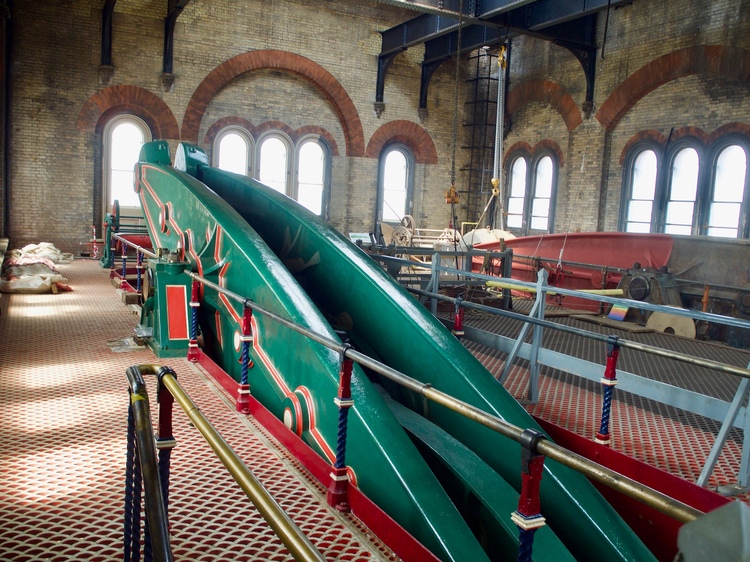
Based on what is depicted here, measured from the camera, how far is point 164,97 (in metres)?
13.3

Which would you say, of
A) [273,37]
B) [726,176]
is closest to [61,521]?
[726,176]

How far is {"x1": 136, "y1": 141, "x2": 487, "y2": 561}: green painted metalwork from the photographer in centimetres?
242

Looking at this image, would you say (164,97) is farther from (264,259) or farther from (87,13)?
(264,259)

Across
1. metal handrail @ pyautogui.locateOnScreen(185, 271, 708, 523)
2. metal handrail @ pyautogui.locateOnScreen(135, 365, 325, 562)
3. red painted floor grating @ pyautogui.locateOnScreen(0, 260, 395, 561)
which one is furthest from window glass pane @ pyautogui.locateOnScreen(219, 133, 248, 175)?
metal handrail @ pyautogui.locateOnScreen(135, 365, 325, 562)

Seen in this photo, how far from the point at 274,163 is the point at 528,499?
14008mm

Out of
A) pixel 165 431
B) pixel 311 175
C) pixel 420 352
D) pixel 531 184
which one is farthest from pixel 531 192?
pixel 165 431

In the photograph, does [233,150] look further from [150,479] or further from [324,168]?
[150,479]

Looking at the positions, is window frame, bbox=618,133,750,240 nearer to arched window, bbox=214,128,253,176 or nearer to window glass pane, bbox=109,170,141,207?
arched window, bbox=214,128,253,176

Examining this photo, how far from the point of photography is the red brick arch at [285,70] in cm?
1359

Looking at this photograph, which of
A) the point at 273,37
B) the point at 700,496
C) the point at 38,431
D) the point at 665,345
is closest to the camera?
the point at 700,496

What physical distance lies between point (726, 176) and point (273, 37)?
949 centimetres

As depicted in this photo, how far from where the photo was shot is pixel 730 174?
11.1 m

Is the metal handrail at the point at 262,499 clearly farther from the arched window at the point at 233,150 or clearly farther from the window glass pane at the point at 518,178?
the window glass pane at the point at 518,178

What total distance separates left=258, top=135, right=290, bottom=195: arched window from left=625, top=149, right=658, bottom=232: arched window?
7.39 metres
